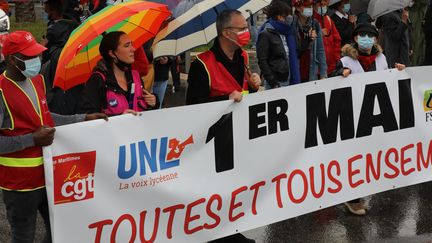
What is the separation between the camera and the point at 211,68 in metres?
4.90

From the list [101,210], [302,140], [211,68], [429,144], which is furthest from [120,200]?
[429,144]

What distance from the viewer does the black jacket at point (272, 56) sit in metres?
7.32

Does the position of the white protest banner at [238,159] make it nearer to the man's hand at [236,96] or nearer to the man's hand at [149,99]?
the man's hand at [236,96]

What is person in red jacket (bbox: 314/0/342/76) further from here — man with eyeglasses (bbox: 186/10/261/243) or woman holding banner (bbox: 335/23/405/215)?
man with eyeglasses (bbox: 186/10/261/243)

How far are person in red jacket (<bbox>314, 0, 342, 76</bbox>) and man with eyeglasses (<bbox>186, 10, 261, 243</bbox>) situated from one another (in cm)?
361

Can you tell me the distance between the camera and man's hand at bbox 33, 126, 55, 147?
4023 millimetres

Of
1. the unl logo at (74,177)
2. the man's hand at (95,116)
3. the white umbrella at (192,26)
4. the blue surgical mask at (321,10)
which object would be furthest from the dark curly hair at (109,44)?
the blue surgical mask at (321,10)

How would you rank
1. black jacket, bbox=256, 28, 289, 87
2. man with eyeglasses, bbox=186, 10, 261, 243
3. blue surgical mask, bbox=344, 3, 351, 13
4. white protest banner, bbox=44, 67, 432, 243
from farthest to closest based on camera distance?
blue surgical mask, bbox=344, 3, 351, 13 → black jacket, bbox=256, 28, 289, 87 → man with eyeglasses, bbox=186, 10, 261, 243 → white protest banner, bbox=44, 67, 432, 243

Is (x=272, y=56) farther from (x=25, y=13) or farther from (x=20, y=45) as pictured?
(x=25, y=13)

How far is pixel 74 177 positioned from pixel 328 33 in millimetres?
5141

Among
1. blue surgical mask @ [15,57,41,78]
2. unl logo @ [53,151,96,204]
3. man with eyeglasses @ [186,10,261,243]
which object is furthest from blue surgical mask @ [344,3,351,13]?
blue surgical mask @ [15,57,41,78]

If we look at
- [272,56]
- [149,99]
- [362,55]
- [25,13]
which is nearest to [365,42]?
[362,55]

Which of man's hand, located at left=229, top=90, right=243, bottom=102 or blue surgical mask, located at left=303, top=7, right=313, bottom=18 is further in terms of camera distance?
blue surgical mask, located at left=303, top=7, right=313, bottom=18

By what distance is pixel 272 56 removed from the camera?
7391 mm
